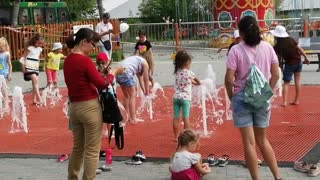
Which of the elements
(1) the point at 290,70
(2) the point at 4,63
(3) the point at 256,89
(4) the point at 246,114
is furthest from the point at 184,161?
(2) the point at 4,63

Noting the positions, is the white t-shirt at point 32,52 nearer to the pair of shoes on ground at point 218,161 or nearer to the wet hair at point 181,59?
the wet hair at point 181,59

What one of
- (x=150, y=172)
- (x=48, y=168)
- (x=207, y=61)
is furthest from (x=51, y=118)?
(x=207, y=61)

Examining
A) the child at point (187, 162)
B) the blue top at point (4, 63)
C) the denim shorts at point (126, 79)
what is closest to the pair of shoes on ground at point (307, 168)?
the child at point (187, 162)

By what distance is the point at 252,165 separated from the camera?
5.93 metres

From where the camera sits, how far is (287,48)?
11.2m

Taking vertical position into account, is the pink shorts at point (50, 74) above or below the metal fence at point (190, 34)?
below

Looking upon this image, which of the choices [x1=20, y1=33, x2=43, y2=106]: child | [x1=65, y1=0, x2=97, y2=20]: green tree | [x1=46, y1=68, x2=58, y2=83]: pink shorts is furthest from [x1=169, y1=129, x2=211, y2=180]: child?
[x1=65, y1=0, x2=97, y2=20]: green tree

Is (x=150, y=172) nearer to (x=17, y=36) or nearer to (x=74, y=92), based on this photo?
(x=74, y=92)

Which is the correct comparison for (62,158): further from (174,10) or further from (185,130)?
(174,10)

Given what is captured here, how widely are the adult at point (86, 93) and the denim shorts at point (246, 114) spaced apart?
4.32 ft

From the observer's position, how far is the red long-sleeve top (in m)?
5.79

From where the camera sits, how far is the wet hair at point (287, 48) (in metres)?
11.2

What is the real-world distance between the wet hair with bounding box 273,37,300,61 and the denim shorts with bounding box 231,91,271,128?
5549 mm

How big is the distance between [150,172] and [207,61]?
17.1 meters
